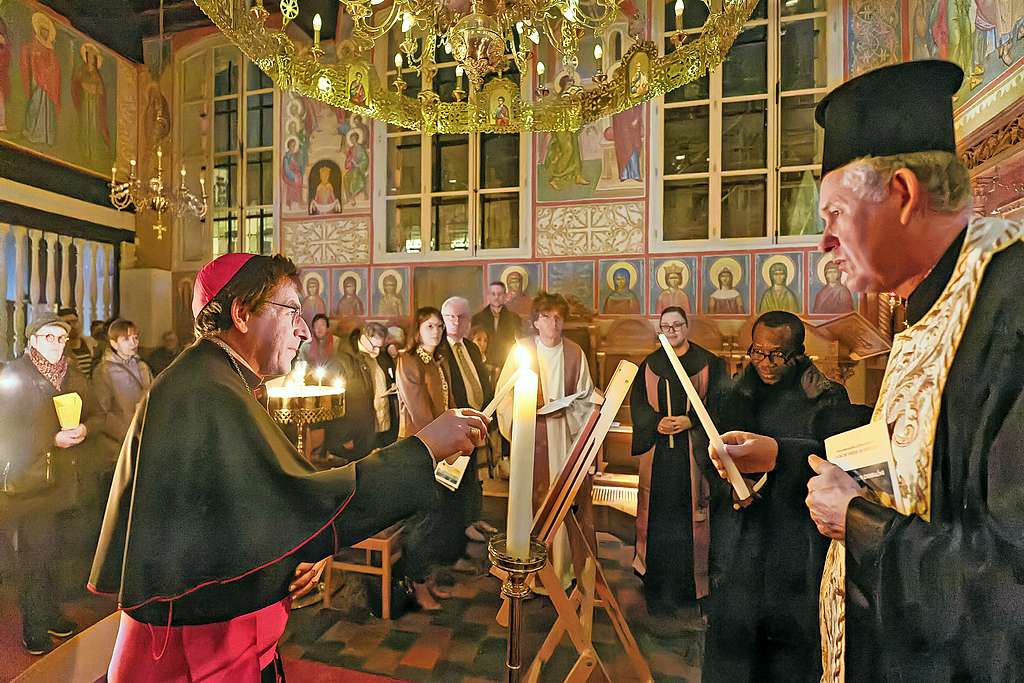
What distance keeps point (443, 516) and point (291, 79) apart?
167 cm

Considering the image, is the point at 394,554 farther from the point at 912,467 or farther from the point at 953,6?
the point at 953,6

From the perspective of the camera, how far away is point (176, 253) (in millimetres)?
2205

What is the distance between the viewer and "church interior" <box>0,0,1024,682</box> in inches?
70.9

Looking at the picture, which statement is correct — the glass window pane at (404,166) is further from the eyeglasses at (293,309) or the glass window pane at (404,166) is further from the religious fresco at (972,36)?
the religious fresco at (972,36)

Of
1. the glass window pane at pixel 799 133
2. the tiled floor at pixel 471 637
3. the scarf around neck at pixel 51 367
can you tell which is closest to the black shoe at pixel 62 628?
the tiled floor at pixel 471 637

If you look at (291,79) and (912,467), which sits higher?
(291,79)

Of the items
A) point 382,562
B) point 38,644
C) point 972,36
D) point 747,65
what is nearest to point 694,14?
point 747,65

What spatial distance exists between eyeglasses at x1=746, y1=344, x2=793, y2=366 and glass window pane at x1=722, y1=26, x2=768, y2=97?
2.91 ft

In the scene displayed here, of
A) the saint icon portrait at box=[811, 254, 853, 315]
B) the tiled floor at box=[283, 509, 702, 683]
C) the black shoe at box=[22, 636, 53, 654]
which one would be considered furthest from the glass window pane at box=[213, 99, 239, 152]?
the saint icon portrait at box=[811, 254, 853, 315]

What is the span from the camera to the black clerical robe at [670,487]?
1.94 metres

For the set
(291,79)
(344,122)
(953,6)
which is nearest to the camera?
(953,6)

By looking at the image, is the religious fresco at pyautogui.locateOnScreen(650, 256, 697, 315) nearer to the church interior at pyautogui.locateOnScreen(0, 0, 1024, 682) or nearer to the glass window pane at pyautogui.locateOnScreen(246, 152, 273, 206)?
the church interior at pyautogui.locateOnScreen(0, 0, 1024, 682)

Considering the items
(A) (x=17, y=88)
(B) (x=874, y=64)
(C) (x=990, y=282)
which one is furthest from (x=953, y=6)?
(A) (x=17, y=88)

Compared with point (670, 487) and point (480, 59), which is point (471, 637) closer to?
point (670, 487)
